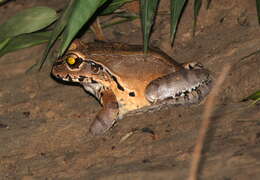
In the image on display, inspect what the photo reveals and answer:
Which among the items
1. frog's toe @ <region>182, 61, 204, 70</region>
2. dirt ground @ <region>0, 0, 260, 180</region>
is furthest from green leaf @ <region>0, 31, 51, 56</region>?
frog's toe @ <region>182, 61, 204, 70</region>

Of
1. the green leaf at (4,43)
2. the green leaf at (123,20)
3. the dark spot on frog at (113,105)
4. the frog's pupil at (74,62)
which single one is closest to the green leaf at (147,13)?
the dark spot on frog at (113,105)

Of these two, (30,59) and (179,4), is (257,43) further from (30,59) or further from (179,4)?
(30,59)

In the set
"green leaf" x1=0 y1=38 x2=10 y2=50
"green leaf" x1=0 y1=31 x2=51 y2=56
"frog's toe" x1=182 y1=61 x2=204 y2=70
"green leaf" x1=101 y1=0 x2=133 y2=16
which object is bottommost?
"frog's toe" x1=182 y1=61 x2=204 y2=70

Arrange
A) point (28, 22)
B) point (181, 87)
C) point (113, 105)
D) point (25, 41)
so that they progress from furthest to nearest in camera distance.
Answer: point (25, 41) < point (28, 22) < point (113, 105) < point (181, 87)

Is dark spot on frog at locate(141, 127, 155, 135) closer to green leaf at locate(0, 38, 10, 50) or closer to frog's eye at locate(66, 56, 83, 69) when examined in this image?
frog's eye at locate(66, 56, 83, 69)

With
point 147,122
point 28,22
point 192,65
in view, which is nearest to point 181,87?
point 192,65

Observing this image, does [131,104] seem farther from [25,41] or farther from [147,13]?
[25,41]
